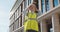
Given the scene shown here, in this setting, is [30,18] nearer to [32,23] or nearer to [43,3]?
[32,23]

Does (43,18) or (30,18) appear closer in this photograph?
(30,18)

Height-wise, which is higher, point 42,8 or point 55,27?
point 42,8

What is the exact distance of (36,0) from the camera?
938 cm

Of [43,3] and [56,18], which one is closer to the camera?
[56,18]

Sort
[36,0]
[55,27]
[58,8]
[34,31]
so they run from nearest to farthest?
[34,31]
[58,8]
[55,27]
[36,0]

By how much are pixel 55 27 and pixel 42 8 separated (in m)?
2.00

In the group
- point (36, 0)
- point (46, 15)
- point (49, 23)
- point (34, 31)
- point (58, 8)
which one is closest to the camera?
point (34, 31)

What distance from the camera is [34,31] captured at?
346cm

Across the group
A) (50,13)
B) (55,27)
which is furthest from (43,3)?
(55,27)

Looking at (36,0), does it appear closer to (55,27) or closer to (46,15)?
(46,15)

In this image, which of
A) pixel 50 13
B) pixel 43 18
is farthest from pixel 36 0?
pixel 50 13

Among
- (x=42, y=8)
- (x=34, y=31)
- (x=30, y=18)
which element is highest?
(x=42, y=8)

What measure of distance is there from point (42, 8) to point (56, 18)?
1662 mm

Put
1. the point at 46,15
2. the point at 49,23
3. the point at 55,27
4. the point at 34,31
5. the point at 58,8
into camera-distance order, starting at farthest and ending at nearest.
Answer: the point at 49,23 → the point at 46,15 → the point at 55,27 → the point at 58,8 → the point at 34,31
